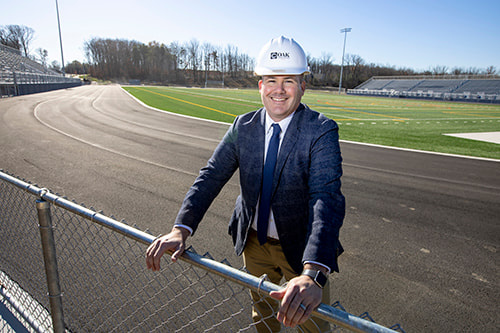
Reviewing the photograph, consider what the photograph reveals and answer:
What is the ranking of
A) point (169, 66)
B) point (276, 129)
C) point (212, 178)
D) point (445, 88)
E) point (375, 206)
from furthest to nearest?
point (169, 66)
point (445, 88)
point (375, 206)
point (212, 178)
point (276, 129)

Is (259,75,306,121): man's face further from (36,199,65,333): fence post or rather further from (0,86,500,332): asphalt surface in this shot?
(0,86,500,332): asphalt surface

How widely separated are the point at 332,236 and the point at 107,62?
12504 centimetres

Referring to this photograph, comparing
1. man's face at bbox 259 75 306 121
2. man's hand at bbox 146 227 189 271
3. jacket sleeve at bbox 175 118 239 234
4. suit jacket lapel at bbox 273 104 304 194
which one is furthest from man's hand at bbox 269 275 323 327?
man's face at bbox 259 75 306 121

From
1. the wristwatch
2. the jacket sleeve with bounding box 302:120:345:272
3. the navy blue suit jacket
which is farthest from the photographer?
the navy blue suit jacket

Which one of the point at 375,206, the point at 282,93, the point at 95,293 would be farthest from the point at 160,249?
the point at 375,206

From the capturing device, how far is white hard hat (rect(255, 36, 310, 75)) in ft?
6.00

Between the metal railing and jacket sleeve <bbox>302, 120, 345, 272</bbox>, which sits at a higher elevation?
jacket sleeve <bbox>302, 120, 345, 272</bbox>

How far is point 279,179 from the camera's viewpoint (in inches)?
72.7

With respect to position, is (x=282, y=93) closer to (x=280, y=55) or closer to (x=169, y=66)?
(x=280, y=55)

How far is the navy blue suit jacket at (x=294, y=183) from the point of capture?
63.4 inches

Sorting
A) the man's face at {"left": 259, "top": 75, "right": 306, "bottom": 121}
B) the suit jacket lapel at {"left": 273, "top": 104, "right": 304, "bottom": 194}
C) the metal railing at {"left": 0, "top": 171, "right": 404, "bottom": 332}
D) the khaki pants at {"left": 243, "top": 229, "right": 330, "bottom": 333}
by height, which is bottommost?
the metal railing at {"left": 0, "top": 171, "right": 404, "bottom": 332}

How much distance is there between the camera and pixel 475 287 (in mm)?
3381

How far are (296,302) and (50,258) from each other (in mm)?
1624

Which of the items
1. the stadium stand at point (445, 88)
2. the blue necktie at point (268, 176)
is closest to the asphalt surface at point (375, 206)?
the blue necktie at point (268, 176)
